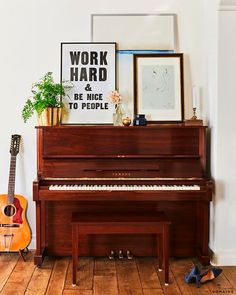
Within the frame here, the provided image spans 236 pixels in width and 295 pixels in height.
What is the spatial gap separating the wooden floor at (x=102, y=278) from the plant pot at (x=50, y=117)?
1.20 meters

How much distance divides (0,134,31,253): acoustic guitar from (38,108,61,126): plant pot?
42cm

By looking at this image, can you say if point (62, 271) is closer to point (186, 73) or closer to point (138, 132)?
point (138, 132)

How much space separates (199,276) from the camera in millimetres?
3150

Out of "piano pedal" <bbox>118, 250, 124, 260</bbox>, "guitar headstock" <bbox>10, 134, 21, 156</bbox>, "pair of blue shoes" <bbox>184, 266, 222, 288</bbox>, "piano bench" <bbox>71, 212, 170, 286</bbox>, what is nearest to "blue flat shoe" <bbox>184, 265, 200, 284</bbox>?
"pair of blue shoes" <bbox>184, 266, 222, 288</bbox>

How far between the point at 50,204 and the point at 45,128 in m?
0.69

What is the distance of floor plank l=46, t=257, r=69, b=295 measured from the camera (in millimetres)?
3084

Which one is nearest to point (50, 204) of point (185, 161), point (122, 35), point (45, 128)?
point (45, 128)

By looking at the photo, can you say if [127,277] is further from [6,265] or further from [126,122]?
[126,122]

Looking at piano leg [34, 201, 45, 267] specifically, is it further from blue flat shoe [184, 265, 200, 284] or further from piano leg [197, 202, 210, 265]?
piano leg [197, 202, 210, 265]

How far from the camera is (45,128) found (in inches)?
139

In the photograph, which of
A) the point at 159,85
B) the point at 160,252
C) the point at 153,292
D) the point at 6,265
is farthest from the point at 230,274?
the point at 6,265

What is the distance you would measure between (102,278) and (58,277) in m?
0.35

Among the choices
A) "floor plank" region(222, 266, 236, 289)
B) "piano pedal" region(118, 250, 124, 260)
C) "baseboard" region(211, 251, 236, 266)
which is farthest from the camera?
"piano pedal" region(118, 250, 124, 260)

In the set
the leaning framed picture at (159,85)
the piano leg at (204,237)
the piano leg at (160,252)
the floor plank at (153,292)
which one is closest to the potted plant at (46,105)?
the leaning framed picture at (159,85)
